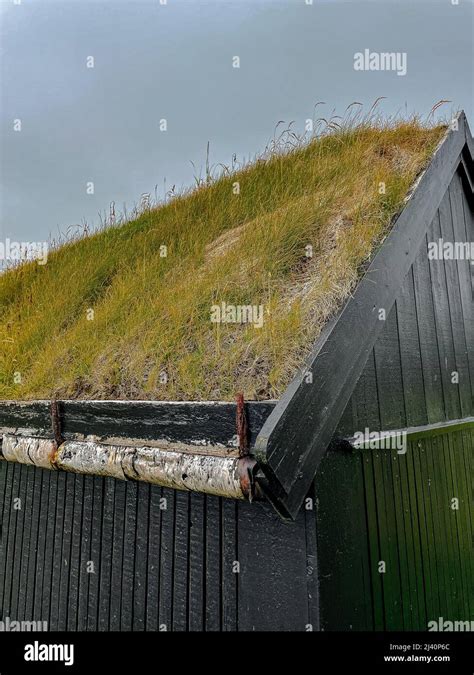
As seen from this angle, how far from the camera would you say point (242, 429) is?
255 cm

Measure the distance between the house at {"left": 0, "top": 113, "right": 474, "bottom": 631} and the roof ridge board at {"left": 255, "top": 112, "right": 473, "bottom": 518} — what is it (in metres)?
0.01

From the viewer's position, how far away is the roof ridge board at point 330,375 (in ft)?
7.77

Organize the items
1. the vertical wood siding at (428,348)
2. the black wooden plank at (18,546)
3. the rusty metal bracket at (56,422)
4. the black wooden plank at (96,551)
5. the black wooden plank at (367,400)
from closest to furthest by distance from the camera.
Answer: the black wooden plank at (367,400), the vertical wood siding at (428,348), the black wooden plank at (96,551), the rusty metal bracket at (56,422), the black wooden plank at (18,546)

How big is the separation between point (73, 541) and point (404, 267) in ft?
9.38

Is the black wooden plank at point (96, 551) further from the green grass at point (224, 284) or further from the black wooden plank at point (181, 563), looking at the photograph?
the black wooden plank at point (181, 563)

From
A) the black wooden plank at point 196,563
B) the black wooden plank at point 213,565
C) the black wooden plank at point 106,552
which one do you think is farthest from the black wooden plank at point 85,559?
the black wooden plank at point 213,565

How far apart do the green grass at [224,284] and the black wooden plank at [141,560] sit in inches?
24.7

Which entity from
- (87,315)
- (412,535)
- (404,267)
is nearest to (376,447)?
(412,535)

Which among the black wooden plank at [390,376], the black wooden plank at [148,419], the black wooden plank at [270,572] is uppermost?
the black wooden plank at [390,376]

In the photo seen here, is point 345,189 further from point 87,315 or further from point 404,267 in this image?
point 87,315

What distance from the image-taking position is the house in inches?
101

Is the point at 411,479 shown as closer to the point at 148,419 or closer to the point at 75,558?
the point at 148,419

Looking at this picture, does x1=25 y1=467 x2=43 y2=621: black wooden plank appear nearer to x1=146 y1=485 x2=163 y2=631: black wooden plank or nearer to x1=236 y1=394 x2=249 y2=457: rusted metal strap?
x1=146 y1=485 x2=163 y2=631: black wooden plank

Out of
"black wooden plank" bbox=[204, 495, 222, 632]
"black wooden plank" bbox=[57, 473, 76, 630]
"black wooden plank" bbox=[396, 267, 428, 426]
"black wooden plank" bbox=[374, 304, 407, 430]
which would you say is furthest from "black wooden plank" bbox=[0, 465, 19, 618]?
"black wooden plank" bbox=[396, 267, 428, 426]
